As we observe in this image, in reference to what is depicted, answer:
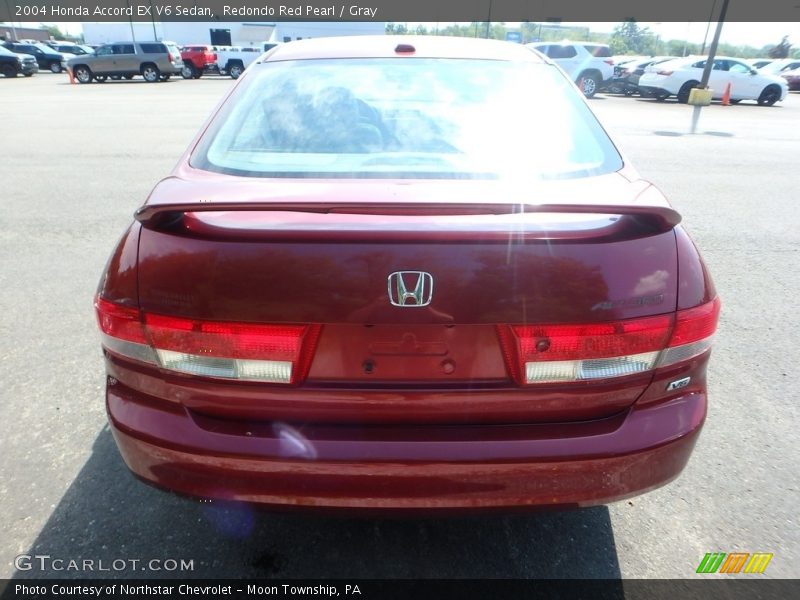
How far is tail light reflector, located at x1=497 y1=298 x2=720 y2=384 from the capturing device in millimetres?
1496

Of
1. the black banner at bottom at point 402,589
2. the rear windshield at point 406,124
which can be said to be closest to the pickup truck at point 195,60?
the rear windshield at point 406,124

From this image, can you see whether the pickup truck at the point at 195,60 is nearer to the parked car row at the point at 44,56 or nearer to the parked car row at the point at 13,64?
the parked car row at the point at 13,64

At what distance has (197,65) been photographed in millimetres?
30891

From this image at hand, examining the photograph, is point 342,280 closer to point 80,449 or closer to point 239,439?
point 239,439

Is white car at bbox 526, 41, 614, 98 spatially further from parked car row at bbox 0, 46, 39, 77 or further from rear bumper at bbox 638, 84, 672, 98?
parked car row at bbox 0, 46, 39, 77

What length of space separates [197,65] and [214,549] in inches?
1328

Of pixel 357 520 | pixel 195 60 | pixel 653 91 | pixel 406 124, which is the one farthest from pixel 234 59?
pixel 357 520

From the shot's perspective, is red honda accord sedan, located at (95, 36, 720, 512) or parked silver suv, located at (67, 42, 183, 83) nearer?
red honda accord sedan, located at (95, 36, 720, 512)

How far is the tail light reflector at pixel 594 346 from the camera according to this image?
1496 millimetres

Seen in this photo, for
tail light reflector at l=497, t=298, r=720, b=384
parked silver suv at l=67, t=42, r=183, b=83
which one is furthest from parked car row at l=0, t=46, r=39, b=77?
tail light reflector at l=497, t=298, r=720, b=384

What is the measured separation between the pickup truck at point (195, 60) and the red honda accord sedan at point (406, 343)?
32.7 metres

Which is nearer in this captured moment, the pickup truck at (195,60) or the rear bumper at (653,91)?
the rear bumper at (653,91)

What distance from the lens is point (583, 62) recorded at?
21781 mm

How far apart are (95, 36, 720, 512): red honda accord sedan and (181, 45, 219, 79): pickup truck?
32.7 metres
